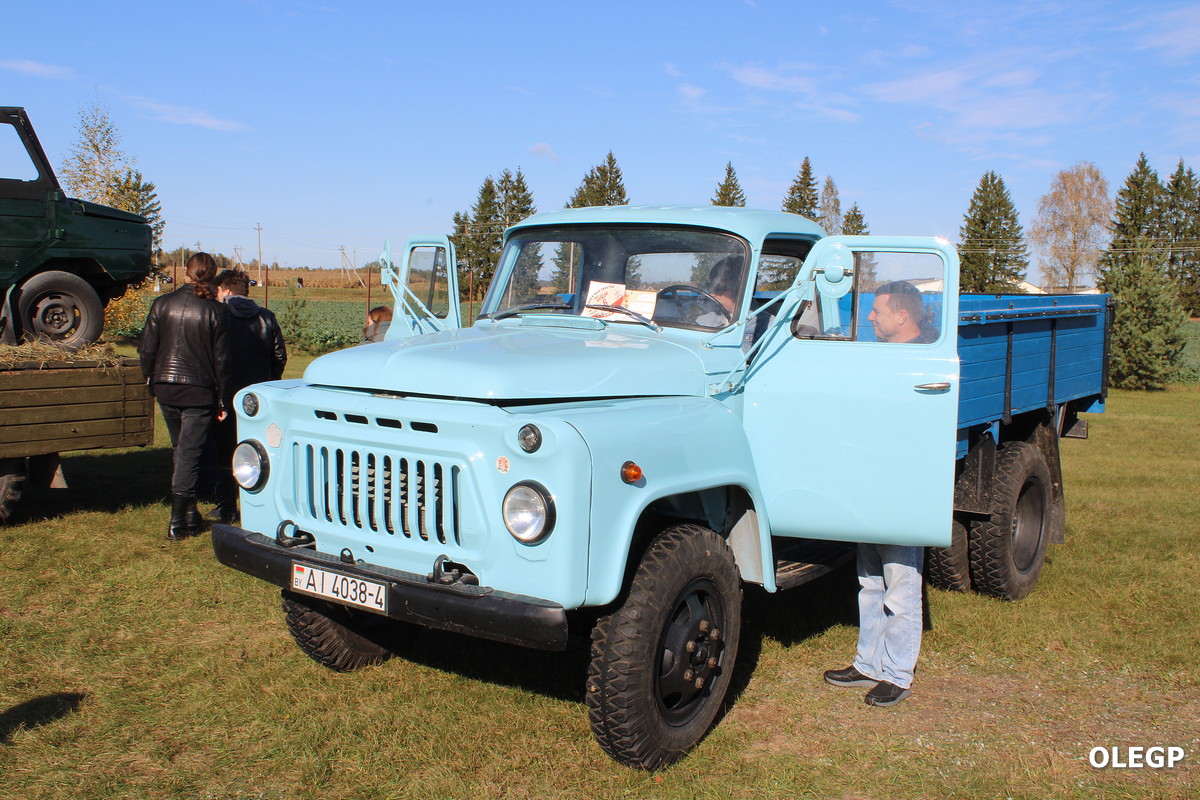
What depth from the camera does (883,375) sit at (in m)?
4.10

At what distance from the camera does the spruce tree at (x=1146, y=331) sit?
21.9 metres

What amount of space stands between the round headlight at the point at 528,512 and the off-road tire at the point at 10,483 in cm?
501

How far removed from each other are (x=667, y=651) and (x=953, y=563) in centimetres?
280

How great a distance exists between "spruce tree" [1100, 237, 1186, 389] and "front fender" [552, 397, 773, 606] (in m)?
21.0

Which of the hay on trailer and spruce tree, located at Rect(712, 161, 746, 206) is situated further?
spruce tree, located at Rect(712, 161, 746, 206)

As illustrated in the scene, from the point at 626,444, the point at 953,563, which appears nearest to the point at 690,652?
the point at 626,444

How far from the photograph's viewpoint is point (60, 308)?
9.02 meters

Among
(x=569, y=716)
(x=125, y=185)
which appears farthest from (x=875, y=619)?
(x=125, y=185)

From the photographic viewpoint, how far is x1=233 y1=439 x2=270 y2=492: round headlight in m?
3.92

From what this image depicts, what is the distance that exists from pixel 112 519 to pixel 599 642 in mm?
5193

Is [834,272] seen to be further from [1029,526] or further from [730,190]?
[730,190]

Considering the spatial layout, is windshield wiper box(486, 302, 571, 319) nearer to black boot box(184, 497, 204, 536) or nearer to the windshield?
the windshield

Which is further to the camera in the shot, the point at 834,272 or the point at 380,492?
the point at 834,272

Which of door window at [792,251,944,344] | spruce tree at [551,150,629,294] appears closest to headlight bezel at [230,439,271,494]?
door window at [792,251,944,344]
